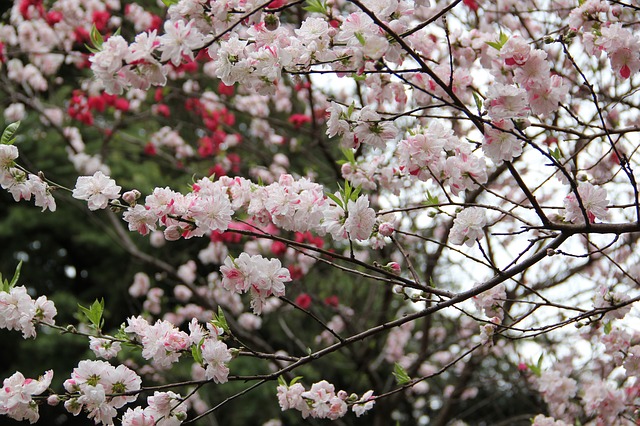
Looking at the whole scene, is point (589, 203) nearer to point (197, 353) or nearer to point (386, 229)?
point (386, 229)

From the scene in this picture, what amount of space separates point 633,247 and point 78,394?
290cm

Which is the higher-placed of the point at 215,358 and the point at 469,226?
the point at 469,226

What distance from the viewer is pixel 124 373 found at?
1.73 m

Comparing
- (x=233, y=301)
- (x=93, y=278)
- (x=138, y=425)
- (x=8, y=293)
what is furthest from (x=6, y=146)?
(x=93, y=278)

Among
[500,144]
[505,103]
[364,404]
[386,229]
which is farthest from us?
[364,404]

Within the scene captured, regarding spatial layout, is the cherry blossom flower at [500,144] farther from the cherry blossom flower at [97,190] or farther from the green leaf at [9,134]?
the green leaf at [9,134]

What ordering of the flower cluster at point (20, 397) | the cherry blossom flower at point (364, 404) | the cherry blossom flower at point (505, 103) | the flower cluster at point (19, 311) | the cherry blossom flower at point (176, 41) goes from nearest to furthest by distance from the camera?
the cherry blossom flower at point (176, 41)
the cherry blossom flower at point (505, 103)
the flower cluster at point (20, 397)
the flower cluster at point (19, 311)
the cherry blossom flower at point (364, 404)

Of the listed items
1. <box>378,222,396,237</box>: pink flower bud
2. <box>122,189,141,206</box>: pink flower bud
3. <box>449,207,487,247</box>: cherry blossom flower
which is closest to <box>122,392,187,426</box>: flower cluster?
<box>122,189,141,206</box>: pink flower bud

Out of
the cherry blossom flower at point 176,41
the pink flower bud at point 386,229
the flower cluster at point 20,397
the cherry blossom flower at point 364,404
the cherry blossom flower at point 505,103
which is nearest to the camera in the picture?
the cherry blossom flower at point 176,41

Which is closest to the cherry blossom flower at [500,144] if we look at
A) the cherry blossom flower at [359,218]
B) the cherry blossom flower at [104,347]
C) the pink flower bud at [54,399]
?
the cherry blossom flower at [359,218]

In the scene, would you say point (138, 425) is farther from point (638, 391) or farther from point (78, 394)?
point (638, 391)

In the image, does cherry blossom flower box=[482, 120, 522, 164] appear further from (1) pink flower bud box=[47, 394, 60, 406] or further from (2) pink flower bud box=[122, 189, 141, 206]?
(1) pink flower bud box=[47, 394, 60, 406]

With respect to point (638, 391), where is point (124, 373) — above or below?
below

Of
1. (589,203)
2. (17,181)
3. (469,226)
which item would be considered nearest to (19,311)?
(17,181)
